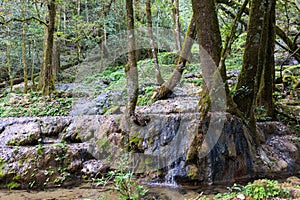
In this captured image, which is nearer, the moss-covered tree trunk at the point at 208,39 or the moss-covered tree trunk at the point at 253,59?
the moss-covered tree trunk at the point at 253,59

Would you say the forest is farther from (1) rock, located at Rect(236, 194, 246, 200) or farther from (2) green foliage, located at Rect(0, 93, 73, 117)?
(2) green foliage, located at Rect(0, 93, 73, 117)

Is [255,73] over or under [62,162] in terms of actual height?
over

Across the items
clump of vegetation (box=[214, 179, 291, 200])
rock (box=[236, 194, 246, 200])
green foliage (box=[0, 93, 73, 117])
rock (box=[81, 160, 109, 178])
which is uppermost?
green foliage (box=[0, 93, 73, 117])

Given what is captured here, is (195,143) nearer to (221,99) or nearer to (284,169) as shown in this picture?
(221,99)

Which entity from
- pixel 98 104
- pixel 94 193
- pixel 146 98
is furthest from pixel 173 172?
pixel 98 104

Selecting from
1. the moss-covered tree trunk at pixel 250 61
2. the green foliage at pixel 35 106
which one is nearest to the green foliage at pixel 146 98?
the green foliage at pixel 35 106

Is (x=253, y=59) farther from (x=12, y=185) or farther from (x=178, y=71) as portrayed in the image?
(x=12, y=185)

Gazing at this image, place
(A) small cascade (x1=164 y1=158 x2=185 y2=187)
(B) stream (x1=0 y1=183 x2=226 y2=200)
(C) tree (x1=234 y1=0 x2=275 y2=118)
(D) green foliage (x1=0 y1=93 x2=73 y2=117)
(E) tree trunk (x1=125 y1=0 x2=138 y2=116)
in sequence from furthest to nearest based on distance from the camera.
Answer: (D) green foliage (x1=0 y1=93 x2=73 y2=117)
(E) tree trunk (x1=125 y1=0 x2=138 y2=116)
(C) tree (x1=234 y1=0 x2=275 y2=118)
(A) small cascade (x1=164 y1=158 x2=185 y2=187)
(B) stream (x1=0 y1=183 x2=226 y2=200)

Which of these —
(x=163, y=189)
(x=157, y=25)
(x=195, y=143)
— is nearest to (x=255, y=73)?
(x=195, y=143)

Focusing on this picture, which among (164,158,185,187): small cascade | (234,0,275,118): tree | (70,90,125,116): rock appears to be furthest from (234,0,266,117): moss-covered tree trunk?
(70,90,125,116): rock

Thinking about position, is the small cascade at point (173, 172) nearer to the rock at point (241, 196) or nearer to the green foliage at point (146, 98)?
the rock at point (241, 196)

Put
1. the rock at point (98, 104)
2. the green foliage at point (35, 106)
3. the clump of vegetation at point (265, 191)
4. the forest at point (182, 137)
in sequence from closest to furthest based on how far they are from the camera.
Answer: the clump of vegetation at point (265, 191) < the forest at point (182, 137) < the rock at point (98, 104) < the green foliage at point (35, 106)

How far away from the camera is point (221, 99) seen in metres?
6.06

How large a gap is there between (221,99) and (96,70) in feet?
41.1
